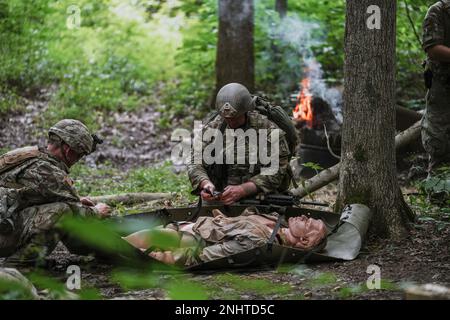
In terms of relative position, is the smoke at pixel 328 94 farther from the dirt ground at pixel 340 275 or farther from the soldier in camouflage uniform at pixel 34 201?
the soldier in camouflage uniform at pixel 34 201

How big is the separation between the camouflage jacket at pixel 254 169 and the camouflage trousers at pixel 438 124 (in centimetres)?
180

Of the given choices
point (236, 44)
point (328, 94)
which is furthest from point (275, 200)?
point (236, 44)

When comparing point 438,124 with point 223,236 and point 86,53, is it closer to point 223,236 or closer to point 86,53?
point 223,236

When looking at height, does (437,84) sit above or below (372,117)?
above

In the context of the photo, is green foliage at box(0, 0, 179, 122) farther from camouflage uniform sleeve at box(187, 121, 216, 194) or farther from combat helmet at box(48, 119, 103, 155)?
combat helmet at box(48, 119, 103, 155)

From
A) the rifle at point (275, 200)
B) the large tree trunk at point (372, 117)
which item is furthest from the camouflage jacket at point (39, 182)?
the large tree trunk at point (372, 117)

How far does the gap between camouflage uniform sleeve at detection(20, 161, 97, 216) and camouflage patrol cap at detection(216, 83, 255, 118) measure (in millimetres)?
1652

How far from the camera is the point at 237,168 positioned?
6594 mm

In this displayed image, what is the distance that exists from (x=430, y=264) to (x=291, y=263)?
1.16m

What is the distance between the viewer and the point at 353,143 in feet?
20.6

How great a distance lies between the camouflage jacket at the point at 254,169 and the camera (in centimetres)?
637

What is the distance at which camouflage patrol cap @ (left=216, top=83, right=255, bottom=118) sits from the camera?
6.35 m

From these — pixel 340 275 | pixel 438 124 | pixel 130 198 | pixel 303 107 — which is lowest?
pixel 340 275

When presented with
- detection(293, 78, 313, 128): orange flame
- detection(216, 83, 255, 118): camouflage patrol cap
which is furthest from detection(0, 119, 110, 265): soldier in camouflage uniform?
detection(293, 78, 313, 128): orange flame
